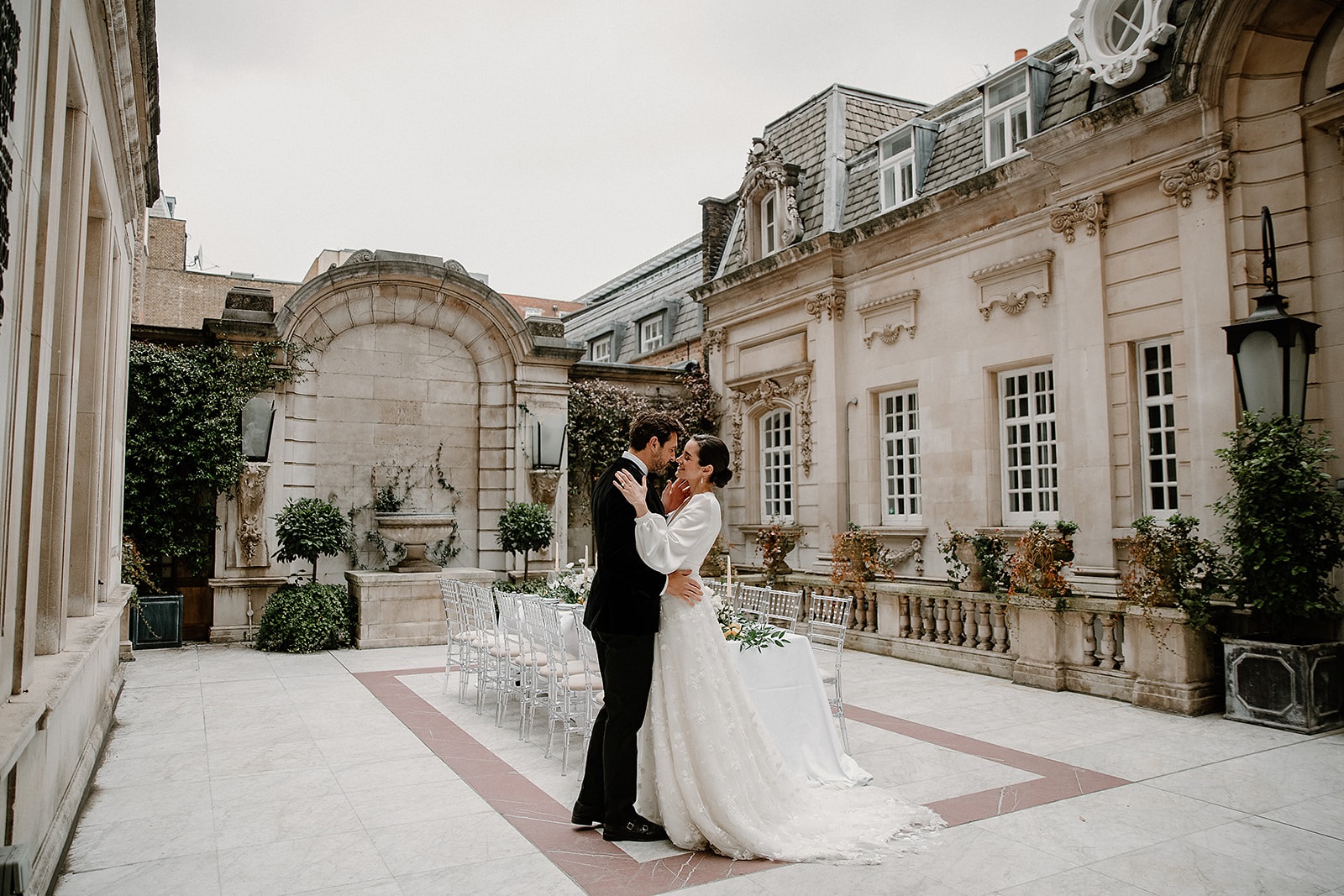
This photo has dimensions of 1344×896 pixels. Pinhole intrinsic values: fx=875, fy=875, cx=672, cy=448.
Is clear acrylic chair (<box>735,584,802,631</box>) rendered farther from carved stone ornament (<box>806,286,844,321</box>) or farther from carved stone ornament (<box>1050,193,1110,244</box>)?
carved stone ornament (<box>806,286,844,321</box>)

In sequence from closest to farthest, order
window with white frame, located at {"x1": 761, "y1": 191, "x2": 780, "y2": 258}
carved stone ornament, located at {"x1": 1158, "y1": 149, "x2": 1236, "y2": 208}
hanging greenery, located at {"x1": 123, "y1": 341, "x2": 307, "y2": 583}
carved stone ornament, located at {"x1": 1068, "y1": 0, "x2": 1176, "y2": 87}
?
carved stone ornament, located at {"x1": 1158, "y1": 149, "x2": 1236, "y2": 208} → carved stone ornament, located at {"x1": 1068, "y1": 0, "x2": 1176, "y2": 87} → hanging greenery, located at {"x1": 123, "y1": 341, "x2": 307, "y2": 583} → window with white frame, located at {"x1": 761, "y1": 191, "x2": 780, "y2": 258}

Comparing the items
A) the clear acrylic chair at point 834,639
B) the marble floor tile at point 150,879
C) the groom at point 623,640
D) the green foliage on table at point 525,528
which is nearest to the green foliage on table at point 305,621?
the green foliage on table at point 525,528

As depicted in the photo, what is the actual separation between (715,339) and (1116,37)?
7.66 metres

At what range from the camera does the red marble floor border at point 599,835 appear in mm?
3881

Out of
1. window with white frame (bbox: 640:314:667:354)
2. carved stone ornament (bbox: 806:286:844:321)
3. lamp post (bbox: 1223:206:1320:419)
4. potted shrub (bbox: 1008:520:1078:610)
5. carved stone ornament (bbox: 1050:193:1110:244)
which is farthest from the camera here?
window with white frame (bbox: 640:314:667:354)

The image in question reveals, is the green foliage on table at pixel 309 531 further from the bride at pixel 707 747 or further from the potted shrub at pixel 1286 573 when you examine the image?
the potted shrub at pixel 1286 573

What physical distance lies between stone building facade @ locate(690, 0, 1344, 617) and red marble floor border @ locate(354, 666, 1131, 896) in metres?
3.55

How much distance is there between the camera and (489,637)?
25.6 feet

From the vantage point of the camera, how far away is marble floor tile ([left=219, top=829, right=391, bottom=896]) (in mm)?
3775

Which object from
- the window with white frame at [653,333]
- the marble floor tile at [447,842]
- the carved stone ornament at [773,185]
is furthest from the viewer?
the window with white frame at [653,333]

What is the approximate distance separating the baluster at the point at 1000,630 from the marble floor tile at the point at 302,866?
6.58m

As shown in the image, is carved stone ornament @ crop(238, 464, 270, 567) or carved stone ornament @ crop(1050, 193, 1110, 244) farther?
carved stone ornament @ crop(238, 464, 270, 567)

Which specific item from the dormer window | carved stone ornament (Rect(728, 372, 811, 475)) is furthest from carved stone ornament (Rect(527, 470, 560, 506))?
the dormer window

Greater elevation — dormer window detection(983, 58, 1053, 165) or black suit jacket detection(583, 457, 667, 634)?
dormer window detection(983, 58, 1053, 165)
